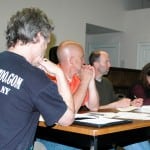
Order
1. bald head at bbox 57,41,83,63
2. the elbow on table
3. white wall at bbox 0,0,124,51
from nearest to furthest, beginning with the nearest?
1. the elbow on table
2. bald head at bbox 57,41,83,63
3. white wall at bbox 0,0,124,51

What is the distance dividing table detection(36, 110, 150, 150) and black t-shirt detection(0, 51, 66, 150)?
18 cm

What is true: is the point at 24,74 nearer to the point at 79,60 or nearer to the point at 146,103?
the point at 79,60

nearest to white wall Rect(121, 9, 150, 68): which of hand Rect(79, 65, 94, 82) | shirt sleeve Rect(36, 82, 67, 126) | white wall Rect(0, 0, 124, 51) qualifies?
white wall Rect(0, 0, 124, 51)

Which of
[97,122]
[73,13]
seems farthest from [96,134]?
[73,13]

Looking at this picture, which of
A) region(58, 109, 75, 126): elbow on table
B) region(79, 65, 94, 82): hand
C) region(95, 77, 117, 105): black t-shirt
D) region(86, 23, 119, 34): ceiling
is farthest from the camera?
region(86, 23, 119, 34): ceiling

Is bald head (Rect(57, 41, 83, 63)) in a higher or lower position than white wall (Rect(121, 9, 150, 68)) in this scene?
lower

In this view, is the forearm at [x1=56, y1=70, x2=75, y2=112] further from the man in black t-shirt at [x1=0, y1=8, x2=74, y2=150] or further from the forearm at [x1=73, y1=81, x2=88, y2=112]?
the forearm at [x1=73, y1=81, x2=88, y2=112]

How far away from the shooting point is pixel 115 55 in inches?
264

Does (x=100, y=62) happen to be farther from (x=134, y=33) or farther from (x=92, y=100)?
(x=134, y=33)

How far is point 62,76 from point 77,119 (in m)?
0.24

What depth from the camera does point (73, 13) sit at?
538cm

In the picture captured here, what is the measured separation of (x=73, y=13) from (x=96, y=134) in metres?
4.19

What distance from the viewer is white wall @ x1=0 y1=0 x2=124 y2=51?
4496 mm

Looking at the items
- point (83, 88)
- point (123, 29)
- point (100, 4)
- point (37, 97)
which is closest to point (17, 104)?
point (37, 97)
